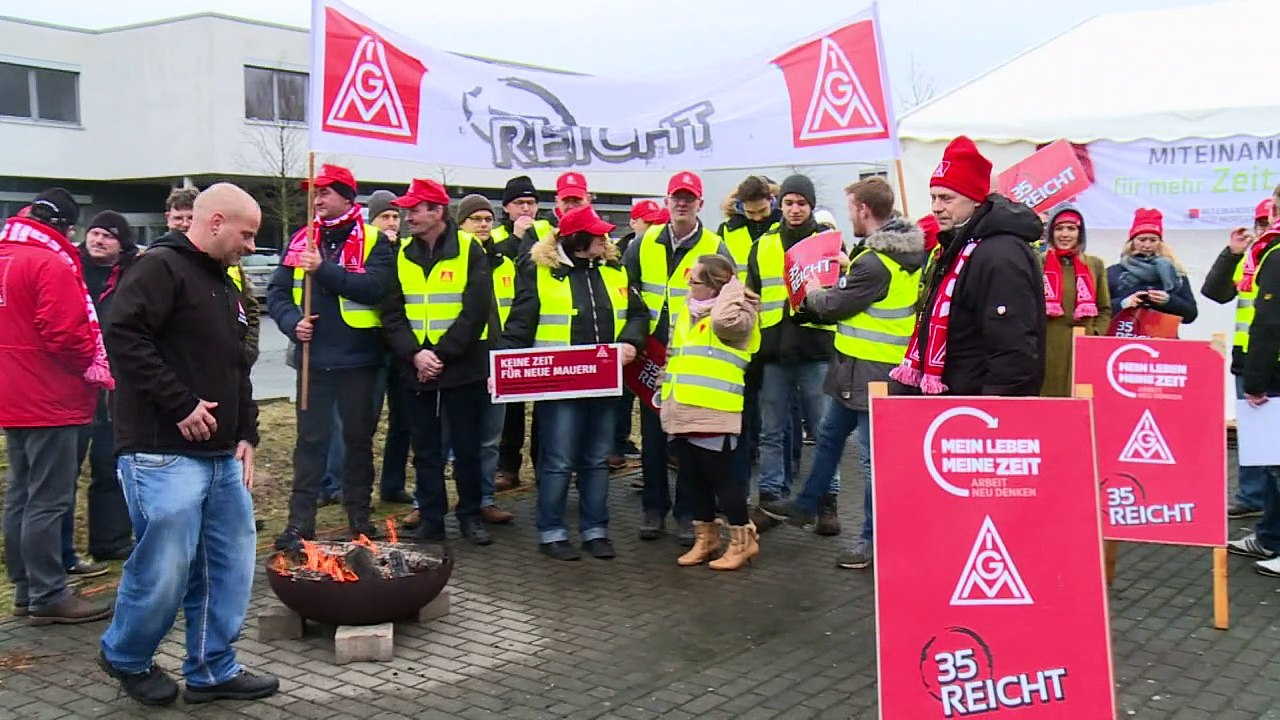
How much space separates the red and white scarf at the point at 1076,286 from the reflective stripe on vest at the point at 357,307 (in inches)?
171

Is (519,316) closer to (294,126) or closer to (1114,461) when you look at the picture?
(1114,461)

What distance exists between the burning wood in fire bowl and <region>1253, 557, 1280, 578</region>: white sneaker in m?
4.73

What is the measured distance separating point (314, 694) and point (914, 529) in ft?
8.75

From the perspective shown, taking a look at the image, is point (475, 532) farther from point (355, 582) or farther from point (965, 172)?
point (965, 172)

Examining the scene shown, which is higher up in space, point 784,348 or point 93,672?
point 784,348

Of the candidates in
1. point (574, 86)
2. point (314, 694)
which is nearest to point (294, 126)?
point (574, 86)

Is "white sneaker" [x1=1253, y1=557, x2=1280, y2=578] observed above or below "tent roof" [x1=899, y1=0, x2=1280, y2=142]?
below

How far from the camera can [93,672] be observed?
16.6 feet

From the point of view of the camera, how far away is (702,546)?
6.81 m

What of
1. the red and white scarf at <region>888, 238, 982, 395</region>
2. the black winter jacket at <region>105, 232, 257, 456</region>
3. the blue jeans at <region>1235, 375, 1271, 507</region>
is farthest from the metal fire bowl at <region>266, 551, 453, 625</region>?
the blue jeans at <region>1235, 375, 1271, 507</region>

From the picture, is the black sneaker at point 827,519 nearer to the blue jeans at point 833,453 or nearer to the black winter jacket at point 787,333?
the blue jeans at point 833,453

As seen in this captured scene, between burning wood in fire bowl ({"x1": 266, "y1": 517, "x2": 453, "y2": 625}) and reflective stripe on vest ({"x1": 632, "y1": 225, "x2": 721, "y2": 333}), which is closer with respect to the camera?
burning wood in fire bowl ({"x1": 266, "y1": 517, "x2": 453, "y2": 625})

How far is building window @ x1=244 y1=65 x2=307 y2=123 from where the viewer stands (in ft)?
138

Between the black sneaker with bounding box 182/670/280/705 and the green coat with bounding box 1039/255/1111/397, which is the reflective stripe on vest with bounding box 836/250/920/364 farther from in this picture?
the black sneaker with bounding box 182/670/280/705
